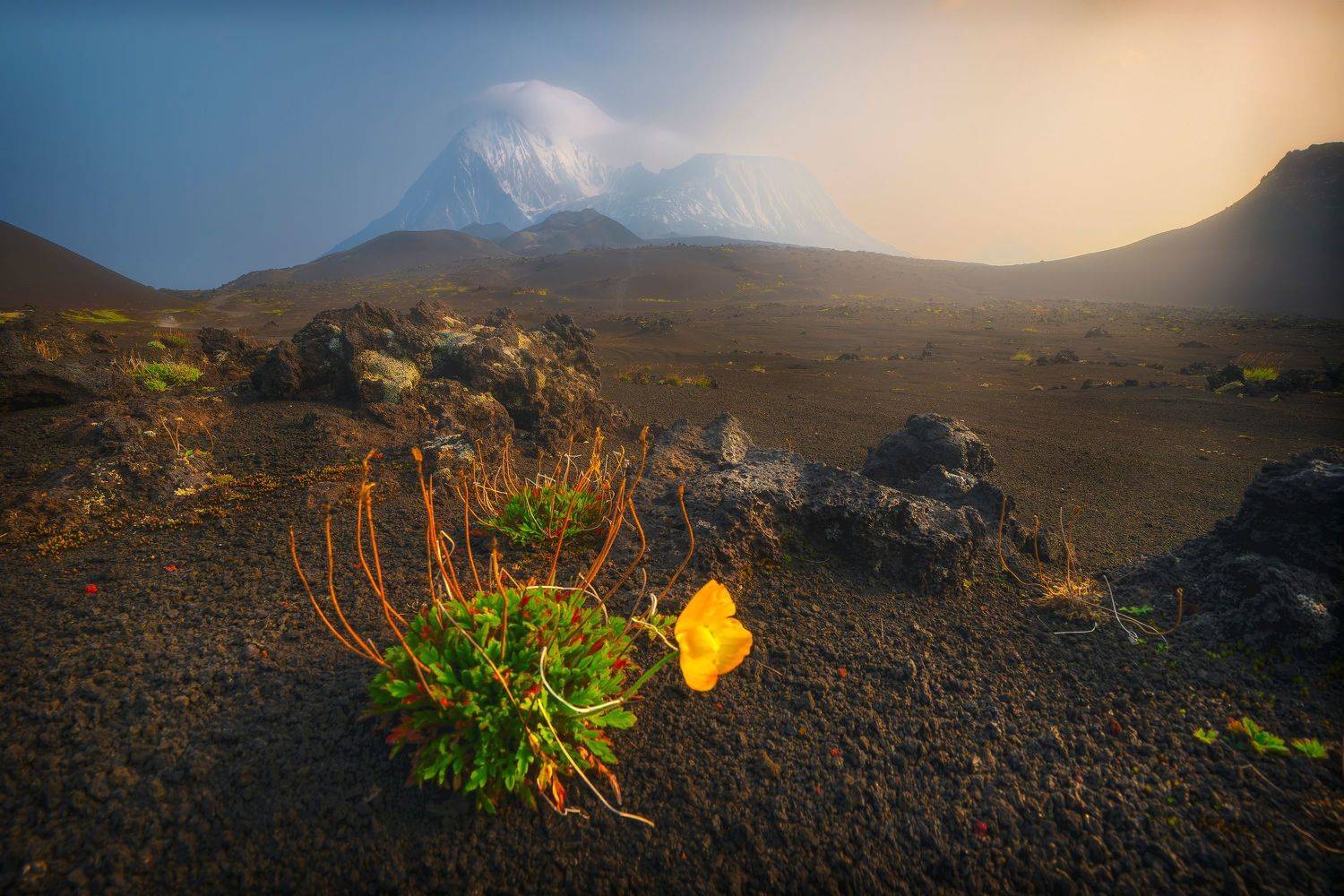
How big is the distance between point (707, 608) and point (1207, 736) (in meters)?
2.08

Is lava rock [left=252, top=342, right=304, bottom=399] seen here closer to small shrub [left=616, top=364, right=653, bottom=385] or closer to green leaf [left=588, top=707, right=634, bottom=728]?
green leaf [left=588, top=707, right=634, bottom=728]

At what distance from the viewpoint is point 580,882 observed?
1.52 m

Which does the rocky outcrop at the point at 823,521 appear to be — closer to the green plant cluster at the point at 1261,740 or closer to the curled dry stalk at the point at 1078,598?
the curled dry stalk at the point at 1078,598

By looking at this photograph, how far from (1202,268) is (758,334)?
70374mm

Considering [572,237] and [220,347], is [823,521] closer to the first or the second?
[220,347]

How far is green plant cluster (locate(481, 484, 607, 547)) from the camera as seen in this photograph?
326cm

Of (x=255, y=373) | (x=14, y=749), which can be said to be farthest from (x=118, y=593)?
(x=255, y=373)

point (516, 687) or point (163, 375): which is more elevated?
point (163, 375)

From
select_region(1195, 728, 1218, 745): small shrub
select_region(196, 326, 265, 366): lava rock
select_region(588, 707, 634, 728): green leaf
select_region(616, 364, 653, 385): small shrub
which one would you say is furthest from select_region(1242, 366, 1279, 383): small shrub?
select_region(196, 326, 265, 366): lava rock

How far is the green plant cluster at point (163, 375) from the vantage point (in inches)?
287

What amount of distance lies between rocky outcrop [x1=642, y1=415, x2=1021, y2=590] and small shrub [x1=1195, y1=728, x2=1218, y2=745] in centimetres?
113

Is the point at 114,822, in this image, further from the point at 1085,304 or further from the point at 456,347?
the point at 1085,304

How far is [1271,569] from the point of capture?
2533 mm

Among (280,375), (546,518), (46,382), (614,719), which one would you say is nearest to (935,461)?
(546,518)
